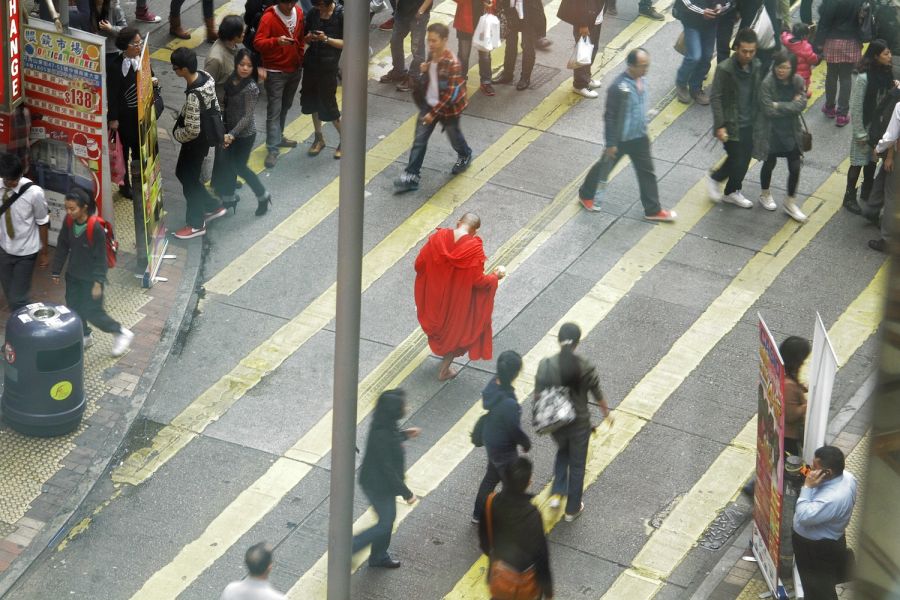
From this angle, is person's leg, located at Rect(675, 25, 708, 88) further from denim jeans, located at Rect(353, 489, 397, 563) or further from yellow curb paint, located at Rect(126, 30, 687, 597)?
denim jeans, located at Rect(353, 489, 397, 563)

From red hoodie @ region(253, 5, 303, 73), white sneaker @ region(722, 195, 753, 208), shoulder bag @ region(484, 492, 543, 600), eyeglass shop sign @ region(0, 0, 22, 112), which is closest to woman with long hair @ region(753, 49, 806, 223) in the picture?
white sneaker @ region(722, 195, 753, 208)

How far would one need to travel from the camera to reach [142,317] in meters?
11.6

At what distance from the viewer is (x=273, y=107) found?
13.8 m

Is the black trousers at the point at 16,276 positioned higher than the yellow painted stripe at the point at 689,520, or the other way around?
the black trousers at the point at 16,276

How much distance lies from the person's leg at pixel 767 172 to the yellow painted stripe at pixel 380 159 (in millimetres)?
2527

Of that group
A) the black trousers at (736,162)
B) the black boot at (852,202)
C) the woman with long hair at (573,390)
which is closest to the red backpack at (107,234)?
the woman with long hair at (573,390)

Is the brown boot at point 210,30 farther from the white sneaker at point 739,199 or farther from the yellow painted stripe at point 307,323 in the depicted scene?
the white sneaker at point 739,199

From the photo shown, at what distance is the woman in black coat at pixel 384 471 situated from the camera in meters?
8.16

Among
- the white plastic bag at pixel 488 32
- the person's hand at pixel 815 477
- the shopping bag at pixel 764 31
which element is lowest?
the white plastic bag at pixel 488 32

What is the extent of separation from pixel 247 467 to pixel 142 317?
2.29 meters

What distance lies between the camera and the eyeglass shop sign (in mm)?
10914

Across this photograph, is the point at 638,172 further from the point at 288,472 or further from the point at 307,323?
the point at 288,472

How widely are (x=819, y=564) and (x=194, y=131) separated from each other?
669 centimetres

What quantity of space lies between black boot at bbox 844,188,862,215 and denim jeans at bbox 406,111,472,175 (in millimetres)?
3649
